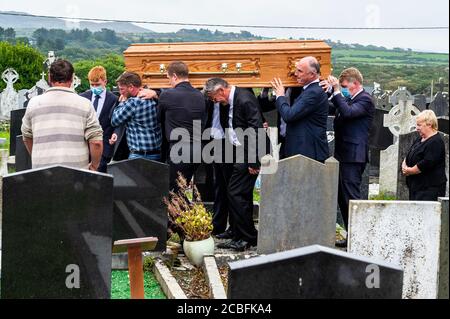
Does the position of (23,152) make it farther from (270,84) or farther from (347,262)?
(347,262)

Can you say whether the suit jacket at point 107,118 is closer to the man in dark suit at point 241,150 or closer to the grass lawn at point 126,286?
the man in dark suit at point 241,150

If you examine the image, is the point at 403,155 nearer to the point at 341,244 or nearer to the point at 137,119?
the point at 341,244

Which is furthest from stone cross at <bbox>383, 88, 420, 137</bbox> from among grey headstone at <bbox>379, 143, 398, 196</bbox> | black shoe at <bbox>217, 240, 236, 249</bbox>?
black shoe at <bbox>217, 240, 236, 249</bbox>

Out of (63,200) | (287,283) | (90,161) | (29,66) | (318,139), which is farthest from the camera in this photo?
(29,66)

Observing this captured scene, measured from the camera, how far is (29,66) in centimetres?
4194

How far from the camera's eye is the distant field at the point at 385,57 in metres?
63.8

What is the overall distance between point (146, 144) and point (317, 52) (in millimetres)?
2071

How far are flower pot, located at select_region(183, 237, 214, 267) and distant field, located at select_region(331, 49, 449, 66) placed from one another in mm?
53958

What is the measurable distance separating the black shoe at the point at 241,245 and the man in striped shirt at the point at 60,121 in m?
2.07

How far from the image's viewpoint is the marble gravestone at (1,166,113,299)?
17.6ft

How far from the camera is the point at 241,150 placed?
816cm

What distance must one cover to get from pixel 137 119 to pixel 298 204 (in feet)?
6.44

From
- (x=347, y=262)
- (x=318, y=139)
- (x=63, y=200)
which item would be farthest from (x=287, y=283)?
(x=318, y=139)

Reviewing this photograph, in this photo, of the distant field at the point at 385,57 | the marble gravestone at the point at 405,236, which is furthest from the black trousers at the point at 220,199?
the distant field at the point at 385,57
